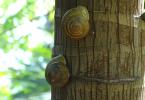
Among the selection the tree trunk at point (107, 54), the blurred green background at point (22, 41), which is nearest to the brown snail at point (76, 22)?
the tree trunk at point (107, 54)

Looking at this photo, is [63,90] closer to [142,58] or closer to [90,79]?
[90,79]

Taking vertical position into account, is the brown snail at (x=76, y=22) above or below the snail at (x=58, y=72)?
above

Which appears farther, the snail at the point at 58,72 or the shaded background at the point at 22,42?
the shaded background at the point at 22,42

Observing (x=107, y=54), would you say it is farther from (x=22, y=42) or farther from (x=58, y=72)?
(x=22, y=42)

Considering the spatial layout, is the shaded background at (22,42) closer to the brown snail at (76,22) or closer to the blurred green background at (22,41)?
the blurred green background at (22,41)

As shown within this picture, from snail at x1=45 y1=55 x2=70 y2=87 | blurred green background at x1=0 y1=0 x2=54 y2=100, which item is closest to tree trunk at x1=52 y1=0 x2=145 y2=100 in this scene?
snail at x1=45 y1=55 x2=70 y2=87

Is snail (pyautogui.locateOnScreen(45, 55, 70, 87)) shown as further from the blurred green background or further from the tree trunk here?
the blurred green background
